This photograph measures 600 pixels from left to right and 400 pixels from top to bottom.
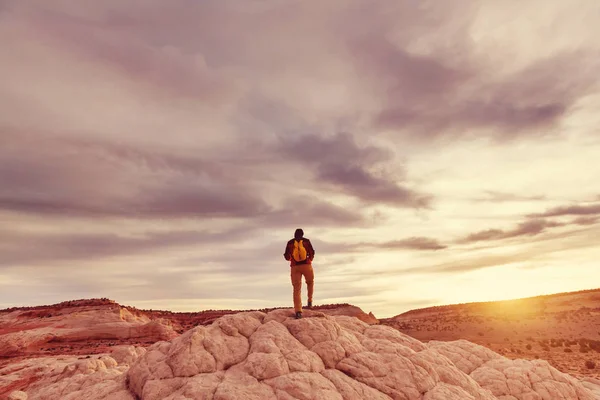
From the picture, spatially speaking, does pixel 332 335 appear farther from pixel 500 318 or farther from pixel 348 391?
pixel 500 318

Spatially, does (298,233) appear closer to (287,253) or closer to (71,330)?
(287,253)

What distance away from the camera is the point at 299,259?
12.5 meters

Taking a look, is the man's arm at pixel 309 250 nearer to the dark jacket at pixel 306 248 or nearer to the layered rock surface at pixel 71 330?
the dark jacket at pixel 306 248

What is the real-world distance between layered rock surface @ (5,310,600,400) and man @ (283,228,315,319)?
2.45ft

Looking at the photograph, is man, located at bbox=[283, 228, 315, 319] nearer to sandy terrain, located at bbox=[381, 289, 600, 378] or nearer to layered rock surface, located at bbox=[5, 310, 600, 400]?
layered rock surface, located at bbox=[5, 310, 600, 400]

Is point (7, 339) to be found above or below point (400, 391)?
above

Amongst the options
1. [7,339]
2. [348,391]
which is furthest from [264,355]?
[7,339]

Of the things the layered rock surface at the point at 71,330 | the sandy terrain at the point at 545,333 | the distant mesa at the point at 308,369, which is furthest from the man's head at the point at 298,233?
the layered rock surface at the point at 71,330

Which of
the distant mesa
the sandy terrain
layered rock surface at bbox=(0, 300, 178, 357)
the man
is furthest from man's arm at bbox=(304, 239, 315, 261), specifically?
layered rock surface at bbox=(0, 300, 178, 357)

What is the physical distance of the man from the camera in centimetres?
1245

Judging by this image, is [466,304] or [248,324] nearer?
[248,324]

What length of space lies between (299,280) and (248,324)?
79.9 inches

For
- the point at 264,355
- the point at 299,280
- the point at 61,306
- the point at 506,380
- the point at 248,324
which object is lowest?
the point at 506,380

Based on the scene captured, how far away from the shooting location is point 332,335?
449 inches
